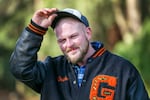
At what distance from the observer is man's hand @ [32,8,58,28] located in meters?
4.50

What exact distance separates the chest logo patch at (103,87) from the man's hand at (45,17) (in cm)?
49

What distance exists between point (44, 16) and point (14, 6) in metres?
13.1

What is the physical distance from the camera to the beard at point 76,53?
14.6ft

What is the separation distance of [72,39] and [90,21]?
35.8 feet

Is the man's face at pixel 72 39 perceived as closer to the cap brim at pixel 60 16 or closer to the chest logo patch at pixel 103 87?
the cap brim at pixel 60 16

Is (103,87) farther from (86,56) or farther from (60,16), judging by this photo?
(60,16)

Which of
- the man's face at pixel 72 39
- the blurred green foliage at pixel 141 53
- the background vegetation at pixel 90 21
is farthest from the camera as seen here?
the background vegetation at pixel 90 21

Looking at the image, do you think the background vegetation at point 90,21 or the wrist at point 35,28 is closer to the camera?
the wrist at point 35,28

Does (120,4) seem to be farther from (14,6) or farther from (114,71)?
(114,71)

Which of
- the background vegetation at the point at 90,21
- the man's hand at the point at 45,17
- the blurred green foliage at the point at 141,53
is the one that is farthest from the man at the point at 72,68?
the background vegetation at the point at 90,21

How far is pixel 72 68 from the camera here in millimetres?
4559

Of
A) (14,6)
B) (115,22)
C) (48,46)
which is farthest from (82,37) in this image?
(115,22)

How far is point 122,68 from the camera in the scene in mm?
4520

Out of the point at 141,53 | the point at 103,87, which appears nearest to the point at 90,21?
the point at 141,53
